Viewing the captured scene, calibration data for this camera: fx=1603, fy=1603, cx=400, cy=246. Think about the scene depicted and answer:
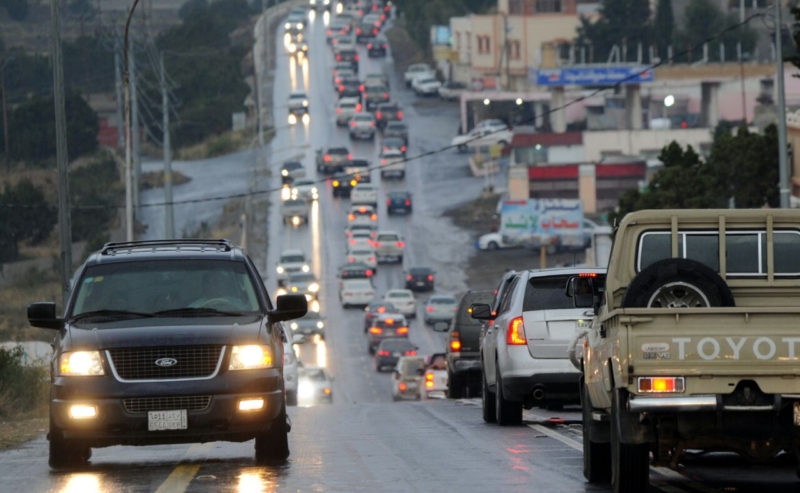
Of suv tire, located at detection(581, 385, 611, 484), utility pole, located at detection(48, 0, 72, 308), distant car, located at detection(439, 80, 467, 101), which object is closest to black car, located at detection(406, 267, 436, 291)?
utility pole, located at detection(48, 0, 72, 308)

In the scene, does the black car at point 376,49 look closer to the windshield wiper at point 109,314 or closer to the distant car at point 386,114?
the distant car at point 386,114

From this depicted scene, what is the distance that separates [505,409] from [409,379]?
2287cm

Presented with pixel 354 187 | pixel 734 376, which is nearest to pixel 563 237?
pixel 354 187

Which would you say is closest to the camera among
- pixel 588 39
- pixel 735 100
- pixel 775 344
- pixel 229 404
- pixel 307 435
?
pixel 775 344

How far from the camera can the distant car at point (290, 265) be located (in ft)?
243

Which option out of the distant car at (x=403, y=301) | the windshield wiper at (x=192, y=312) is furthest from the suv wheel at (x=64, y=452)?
the distant car at (x=403, y=301)

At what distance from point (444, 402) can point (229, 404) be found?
39.9 ft

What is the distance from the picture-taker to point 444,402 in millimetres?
24719

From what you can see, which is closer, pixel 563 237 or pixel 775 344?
pixel 775 344

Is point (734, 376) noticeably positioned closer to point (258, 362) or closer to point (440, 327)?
point (258, 362)

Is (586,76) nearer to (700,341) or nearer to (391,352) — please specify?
(391,352)

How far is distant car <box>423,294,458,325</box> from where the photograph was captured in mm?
68625

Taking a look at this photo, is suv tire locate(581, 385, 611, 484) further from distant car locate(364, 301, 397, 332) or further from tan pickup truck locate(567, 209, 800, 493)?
distant car locate(364, 301, 397, 332)

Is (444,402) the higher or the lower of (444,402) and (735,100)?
the lower
